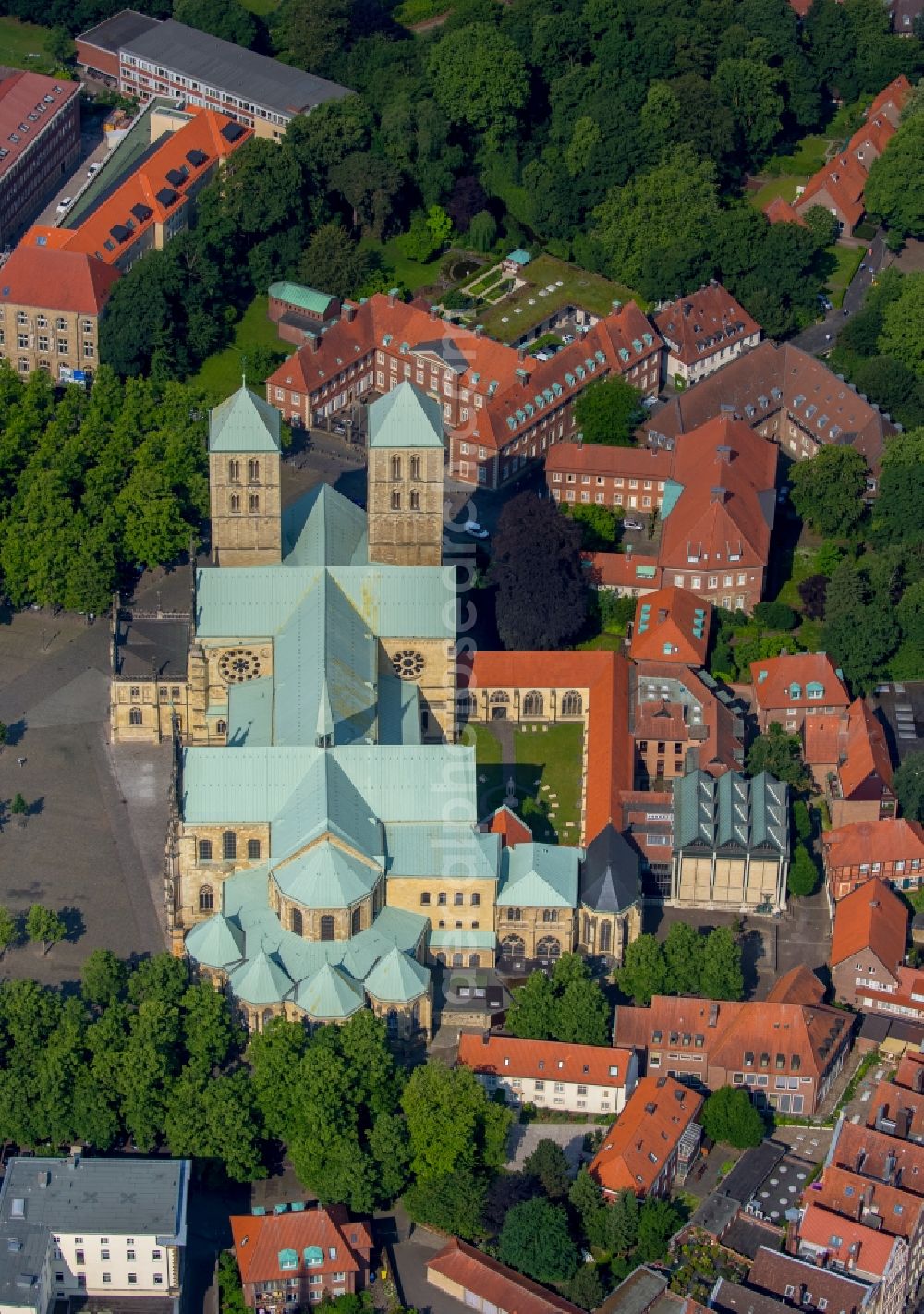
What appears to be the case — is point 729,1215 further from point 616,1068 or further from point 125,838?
point 125,838

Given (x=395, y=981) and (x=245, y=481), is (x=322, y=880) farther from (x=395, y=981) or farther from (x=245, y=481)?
(x=245, y=481)

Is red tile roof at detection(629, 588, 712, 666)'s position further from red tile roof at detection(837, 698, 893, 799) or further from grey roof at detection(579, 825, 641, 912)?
grey roof at detection(579, 825, 641, 912)

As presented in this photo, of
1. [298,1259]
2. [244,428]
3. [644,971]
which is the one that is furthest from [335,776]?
[298,1259]

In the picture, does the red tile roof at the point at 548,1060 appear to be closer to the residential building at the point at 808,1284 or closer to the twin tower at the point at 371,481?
the residential building at the point at 808,1284

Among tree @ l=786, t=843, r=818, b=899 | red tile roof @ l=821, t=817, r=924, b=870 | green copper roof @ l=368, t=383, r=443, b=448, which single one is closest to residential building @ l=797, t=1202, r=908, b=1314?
tree @ l=786, t=843, r=818, b=899

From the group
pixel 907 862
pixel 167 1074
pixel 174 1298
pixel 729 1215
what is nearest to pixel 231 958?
pixel 167 1074

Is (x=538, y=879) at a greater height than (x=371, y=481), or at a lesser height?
lesser

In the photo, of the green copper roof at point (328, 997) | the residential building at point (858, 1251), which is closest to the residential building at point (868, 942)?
the residential building at point (858, 1251)

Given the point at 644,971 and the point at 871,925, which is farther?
the point at 871,925
